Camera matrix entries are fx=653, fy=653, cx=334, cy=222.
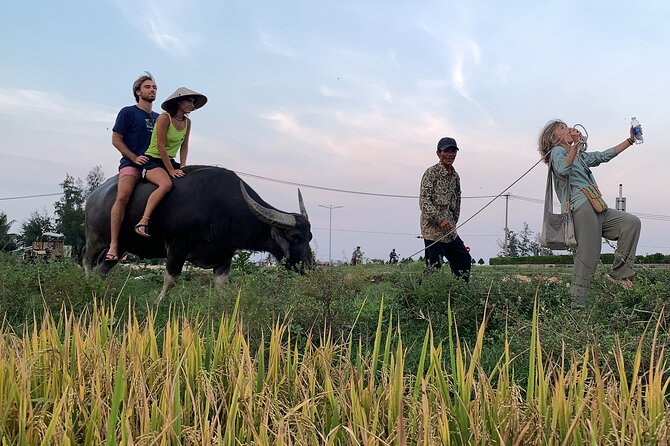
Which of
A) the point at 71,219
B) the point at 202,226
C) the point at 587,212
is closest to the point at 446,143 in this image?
the point at 587,212

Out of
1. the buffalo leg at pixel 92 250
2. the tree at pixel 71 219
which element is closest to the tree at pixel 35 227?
the tree at pixel 71 219

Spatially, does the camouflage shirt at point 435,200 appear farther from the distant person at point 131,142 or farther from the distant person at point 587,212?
the distant person at point 131,142

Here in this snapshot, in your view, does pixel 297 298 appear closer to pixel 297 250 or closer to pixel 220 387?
pixel 220 387

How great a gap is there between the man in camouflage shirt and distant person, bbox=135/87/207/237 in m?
2.17

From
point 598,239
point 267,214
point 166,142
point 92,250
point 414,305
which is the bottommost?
point 414,305

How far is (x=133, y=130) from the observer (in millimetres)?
5996

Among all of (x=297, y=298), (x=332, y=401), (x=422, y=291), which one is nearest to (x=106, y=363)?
(x=332, y=401)

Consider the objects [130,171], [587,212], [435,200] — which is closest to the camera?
[587,212]

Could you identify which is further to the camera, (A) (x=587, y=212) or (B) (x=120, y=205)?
(B) (x=120, y=205)

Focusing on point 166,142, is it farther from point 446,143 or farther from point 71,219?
point 71,219

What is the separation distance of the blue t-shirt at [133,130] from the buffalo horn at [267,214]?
1016 millimetres

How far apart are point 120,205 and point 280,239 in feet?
5.06

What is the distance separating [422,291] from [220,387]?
2.44 m

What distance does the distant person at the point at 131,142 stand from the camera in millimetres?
5930
